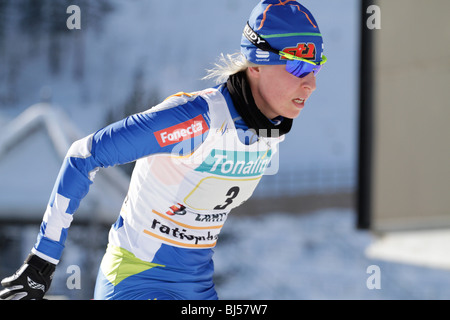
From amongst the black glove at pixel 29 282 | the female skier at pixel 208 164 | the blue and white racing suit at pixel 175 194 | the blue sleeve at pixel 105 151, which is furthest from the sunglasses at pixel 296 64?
the black glove at pixel 29 282

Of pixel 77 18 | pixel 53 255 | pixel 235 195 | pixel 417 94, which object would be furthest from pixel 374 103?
pixel 53 255

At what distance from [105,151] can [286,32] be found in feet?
2.38

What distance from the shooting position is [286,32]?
75.7 inches

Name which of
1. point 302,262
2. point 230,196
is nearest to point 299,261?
point 302,262

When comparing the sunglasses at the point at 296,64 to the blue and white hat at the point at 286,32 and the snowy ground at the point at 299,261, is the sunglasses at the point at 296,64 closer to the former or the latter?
the blue and white hat at the point at 286,32

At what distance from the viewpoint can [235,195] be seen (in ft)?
6.51

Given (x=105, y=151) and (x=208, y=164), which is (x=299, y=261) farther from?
(x=105, y=151)

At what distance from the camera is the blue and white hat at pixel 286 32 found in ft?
6.23

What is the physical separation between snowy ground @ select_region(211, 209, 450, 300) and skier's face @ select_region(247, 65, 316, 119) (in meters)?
6.71

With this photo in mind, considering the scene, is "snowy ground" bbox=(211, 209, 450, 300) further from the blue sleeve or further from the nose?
the blue sleeve

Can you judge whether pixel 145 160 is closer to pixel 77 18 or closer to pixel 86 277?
pixel 77 18

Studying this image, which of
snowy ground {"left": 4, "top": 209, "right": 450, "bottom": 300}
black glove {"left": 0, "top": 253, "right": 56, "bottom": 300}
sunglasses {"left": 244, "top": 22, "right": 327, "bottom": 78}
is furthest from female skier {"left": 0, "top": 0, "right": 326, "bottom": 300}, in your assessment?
snowy ground {"left": 4, "top": 209, "right": 450, "bottom": 300}

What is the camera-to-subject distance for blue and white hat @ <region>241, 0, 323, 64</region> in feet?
6.23

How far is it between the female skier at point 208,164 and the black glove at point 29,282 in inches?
12.0
